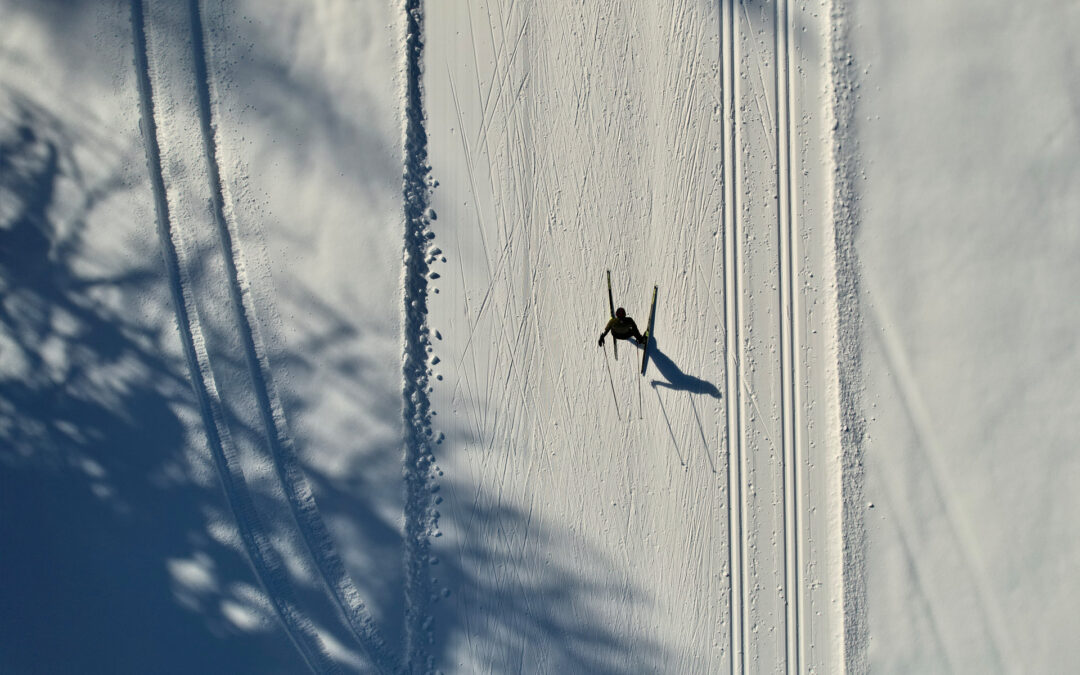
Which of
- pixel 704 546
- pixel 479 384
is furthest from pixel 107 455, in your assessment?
pixel 704 546

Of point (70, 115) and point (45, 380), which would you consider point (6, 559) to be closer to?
point (45, 380)

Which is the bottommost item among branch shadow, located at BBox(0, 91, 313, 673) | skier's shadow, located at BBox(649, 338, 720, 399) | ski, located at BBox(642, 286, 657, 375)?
branch shadow, located at BBox(0, 91, 313, 673)

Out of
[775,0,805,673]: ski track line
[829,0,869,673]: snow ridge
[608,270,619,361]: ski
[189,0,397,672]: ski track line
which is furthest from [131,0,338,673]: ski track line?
[829,0,869,673]: snow ridge

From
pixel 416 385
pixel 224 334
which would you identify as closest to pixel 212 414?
pixel 224 334

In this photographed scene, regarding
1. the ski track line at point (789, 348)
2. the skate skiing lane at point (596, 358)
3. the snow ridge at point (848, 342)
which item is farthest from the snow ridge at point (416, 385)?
the snow ridge at point (848, 342)

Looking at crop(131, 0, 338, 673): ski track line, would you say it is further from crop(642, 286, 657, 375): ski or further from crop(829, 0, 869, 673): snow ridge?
crop(829, 0, 869, 673): snow ridge
